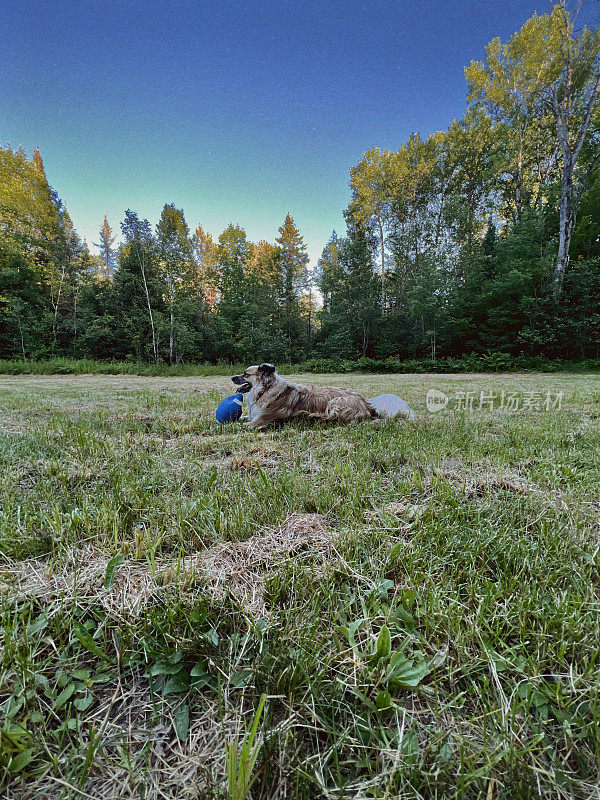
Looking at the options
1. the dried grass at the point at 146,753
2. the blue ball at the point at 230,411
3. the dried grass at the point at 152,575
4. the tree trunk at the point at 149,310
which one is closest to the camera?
the dried grass at the point at 146,753

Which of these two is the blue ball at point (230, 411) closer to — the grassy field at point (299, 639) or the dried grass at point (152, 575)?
the grassy field at point (299, 639)

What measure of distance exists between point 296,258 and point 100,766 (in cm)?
2564

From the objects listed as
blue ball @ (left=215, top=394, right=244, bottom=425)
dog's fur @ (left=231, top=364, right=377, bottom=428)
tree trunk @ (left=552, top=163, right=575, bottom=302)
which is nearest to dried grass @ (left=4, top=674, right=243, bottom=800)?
dog's fur @ (left=231, top=364, right=377, bottom=428)

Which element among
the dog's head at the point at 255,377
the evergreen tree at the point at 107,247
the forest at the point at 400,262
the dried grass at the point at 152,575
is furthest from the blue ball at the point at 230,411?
the evergreen tree at the point at 107,247

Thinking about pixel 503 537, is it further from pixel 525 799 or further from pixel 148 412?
pixel 148 412

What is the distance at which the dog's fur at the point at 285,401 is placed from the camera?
10.4ft

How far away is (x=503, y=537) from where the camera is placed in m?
1.16

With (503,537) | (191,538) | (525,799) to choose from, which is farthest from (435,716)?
(191,538)

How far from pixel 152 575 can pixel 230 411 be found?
2.50 metres

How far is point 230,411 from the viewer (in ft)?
11.1

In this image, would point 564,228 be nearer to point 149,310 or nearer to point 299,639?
point 299,639

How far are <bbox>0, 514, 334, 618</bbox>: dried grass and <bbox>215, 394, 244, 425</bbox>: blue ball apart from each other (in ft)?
7.52

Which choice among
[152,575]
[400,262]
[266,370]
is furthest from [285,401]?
[400,262]

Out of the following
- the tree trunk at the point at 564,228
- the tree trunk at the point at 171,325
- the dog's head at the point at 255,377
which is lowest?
the dog's head at the point at 255,377
